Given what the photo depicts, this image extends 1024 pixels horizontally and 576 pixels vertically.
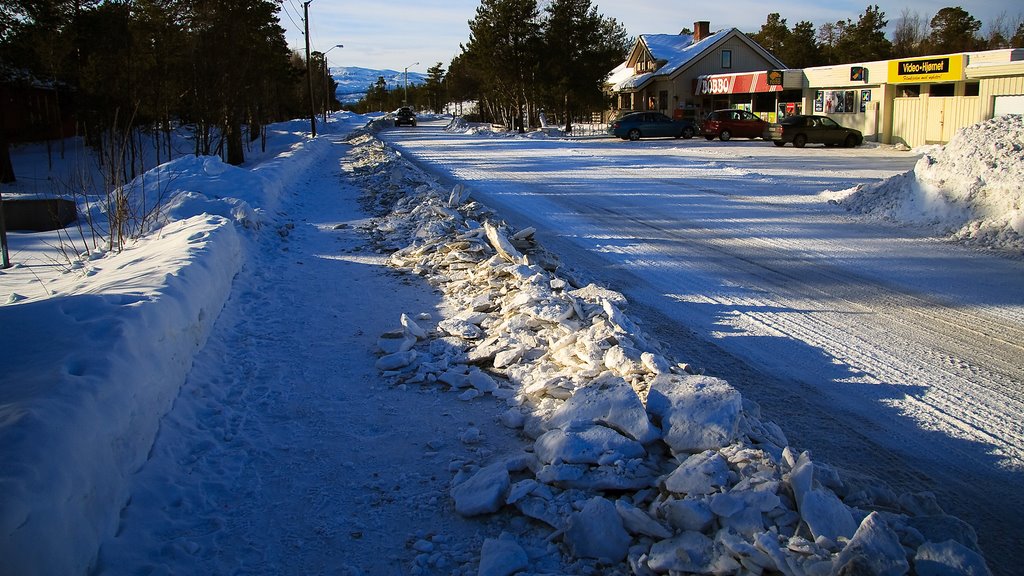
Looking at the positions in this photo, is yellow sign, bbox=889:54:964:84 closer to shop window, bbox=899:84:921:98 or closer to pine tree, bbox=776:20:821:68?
shop window, bbox=899:84:921:98

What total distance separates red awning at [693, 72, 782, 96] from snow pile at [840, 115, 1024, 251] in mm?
31542

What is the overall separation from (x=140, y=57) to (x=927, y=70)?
30.8 m

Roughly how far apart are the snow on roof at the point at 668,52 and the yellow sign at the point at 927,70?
2202cm

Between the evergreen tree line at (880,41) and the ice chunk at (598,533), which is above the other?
the evergreen tree line at (880,41)

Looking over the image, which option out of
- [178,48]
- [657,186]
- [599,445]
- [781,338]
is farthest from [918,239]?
[178,48]

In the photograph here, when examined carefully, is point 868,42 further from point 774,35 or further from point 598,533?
point 598,533

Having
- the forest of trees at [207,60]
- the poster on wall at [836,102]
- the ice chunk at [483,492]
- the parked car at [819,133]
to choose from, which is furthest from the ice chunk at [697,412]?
the poster on wall at [836,102]

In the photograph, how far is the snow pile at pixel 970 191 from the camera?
11.1 metres

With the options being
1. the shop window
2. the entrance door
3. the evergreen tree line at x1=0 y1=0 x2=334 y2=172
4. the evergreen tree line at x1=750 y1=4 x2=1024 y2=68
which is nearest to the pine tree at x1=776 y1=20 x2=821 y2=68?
the evergreen tree line at x1=750 y1=4 x2=1024 y2=68

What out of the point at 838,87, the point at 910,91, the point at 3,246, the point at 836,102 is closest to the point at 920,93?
the point at 910,91

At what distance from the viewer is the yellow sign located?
101 feet

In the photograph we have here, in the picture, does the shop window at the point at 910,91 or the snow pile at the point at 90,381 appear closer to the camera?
the snow pile at the point at 90,381

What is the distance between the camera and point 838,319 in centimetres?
736

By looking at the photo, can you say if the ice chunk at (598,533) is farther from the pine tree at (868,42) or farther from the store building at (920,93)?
the pine tree at (868,42)
